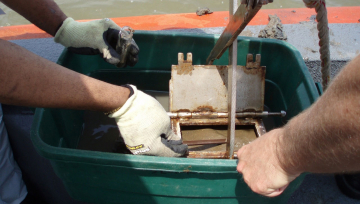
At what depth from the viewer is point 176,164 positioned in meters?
0.80

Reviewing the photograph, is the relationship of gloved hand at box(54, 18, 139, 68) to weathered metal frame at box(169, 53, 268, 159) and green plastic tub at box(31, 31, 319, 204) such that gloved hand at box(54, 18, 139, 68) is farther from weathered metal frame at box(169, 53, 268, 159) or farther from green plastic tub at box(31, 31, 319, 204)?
weathered metal frame at box(169, 53, 268, 159)

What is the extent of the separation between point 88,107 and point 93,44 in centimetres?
54

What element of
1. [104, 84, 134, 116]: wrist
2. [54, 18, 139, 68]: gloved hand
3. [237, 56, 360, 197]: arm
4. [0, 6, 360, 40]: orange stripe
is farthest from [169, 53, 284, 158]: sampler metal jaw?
[237, 56, 360, 197]: arm

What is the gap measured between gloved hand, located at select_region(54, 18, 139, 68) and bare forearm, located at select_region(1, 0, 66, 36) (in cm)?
5

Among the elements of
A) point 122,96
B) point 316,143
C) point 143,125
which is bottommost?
point 143,125

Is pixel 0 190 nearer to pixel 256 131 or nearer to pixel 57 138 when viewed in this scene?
pixel 57 138

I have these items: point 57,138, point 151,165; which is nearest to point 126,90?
point 151,165

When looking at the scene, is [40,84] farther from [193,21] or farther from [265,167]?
[193,21]

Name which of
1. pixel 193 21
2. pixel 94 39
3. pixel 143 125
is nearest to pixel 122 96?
pixel 143 125

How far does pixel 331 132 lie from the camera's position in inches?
18.9

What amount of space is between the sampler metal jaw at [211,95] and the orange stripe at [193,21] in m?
0.55

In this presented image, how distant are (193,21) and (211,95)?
74 centimetres

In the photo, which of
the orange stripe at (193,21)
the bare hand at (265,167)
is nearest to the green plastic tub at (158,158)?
the bare hand at (265,167)

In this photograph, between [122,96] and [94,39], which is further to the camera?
[94,39]
